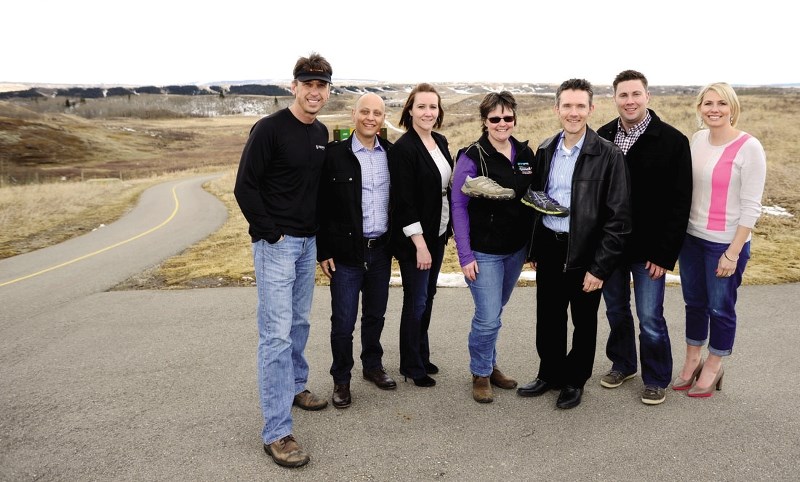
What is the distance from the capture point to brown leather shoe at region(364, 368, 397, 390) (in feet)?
12.7

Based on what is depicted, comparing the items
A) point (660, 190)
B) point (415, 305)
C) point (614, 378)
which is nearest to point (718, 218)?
point (660, 190)

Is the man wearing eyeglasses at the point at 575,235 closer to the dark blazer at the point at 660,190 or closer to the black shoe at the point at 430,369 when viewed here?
the dark blazer at the point at 660,190

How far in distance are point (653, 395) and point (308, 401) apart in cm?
249

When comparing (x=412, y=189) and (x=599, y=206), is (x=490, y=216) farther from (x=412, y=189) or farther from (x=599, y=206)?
(x=599, y=206)

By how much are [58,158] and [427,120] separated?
204ft

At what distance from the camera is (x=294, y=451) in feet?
9.77

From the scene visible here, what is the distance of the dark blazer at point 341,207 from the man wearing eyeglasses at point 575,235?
124 centimetres

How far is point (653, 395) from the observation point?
3.59 meters

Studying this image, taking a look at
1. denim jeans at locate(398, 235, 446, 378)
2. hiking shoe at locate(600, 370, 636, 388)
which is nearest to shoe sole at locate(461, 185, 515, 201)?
denim jeans at locate(398, 235, 446, 378)

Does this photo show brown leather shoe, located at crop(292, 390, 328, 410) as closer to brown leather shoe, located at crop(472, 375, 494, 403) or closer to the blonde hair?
brown leather shoe, located at crop(472, 375, 494, 403)

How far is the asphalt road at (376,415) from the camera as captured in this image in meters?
2.90

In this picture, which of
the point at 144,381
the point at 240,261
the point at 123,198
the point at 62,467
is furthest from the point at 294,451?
the point at 123,198

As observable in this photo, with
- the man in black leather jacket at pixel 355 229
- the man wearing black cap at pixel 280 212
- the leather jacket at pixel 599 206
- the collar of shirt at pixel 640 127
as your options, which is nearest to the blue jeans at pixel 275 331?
the man wearing black cap at pixel 280 212

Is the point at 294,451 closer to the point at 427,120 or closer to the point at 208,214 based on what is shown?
the point at 427,120
